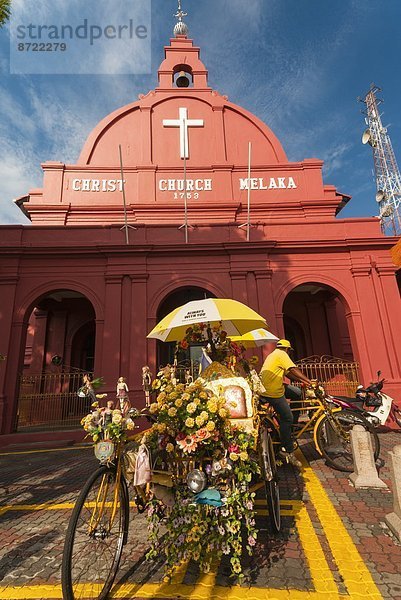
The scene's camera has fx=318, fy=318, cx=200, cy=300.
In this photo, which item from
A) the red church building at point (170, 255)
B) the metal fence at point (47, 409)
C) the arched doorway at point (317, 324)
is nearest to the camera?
the metal fence at point (47, 409)

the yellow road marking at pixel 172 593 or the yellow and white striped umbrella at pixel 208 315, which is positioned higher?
the yellow and white striped umbrella at pixel 208 315

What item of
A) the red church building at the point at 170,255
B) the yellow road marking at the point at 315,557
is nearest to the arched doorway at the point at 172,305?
the red church building at the point at 170,255

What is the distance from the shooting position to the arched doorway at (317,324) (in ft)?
42.4

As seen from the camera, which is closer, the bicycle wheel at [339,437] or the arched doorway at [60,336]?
the bicycle wheel at [339,437]

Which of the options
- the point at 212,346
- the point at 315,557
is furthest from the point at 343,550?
the point at 212,346

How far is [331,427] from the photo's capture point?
5.14 metres

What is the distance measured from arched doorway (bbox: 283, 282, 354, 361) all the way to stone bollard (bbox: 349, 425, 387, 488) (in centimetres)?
857

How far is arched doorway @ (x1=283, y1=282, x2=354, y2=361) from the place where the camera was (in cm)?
1292

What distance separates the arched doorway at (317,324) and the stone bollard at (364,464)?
857cm

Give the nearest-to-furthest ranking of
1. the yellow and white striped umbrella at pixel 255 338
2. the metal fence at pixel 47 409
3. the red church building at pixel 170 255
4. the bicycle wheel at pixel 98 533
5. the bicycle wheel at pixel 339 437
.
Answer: the bicycle wheel at pixel 98 533 → the bicycle wheel at pixel 339 437 → the yellow and white striped umbrella at pixel 255 338 → the metal fence at pixel 47 409 → the red church building at pixel 170 255

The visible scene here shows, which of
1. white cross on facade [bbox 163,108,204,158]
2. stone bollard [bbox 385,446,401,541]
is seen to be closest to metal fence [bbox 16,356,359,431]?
stone bollard [bbox 385,446,401,541]

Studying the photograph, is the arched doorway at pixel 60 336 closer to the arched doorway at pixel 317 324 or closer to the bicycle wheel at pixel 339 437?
the arched doorway at pixel 317 324

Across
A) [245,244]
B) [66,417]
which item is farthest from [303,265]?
[66,417]

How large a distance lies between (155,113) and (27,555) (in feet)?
53.8
